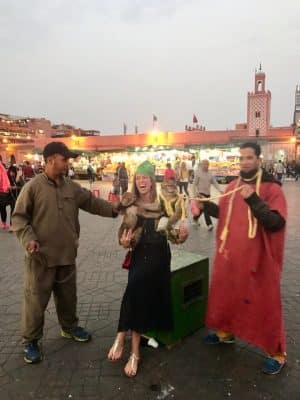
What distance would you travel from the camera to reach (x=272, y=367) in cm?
283

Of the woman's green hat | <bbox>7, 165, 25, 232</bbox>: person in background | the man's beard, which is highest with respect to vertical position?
the woman's green hat

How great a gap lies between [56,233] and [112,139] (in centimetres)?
4079

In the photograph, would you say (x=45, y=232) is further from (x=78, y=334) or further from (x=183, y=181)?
(x=183, y=181)

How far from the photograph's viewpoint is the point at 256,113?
3956cm

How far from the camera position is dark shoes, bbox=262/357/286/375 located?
2823 mm

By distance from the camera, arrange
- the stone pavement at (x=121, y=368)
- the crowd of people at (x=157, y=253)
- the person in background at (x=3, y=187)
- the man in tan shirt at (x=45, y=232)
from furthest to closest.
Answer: the person in background at (x=3, y=187) < the man in tan shirt at (x=45, y=232) < the crowd of people at (x=157, y=253) < the stone pavement at (x=121, y=368)

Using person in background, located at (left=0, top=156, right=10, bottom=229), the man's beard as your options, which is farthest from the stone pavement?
person in background, located at (left=0, top=156, right=10, bottom=229)

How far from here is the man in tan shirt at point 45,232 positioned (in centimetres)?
291

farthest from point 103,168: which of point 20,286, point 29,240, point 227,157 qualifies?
point 29,240

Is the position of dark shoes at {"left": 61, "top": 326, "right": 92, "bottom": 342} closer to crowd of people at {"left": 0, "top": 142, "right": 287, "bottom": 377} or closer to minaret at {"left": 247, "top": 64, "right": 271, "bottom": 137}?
crowd of people at {"left": 0, "top": 142, "right": 287, "bottom": 377}

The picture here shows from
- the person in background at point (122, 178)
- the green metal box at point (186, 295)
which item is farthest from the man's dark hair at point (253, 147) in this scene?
the person in background at point (122, 178)

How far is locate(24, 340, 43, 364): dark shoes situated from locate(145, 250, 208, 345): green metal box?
1040 millimetres

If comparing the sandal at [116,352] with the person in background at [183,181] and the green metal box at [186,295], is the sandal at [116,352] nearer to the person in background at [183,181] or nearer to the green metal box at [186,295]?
the green metal box at [186,295]

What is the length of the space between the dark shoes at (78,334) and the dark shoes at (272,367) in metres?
1.71
